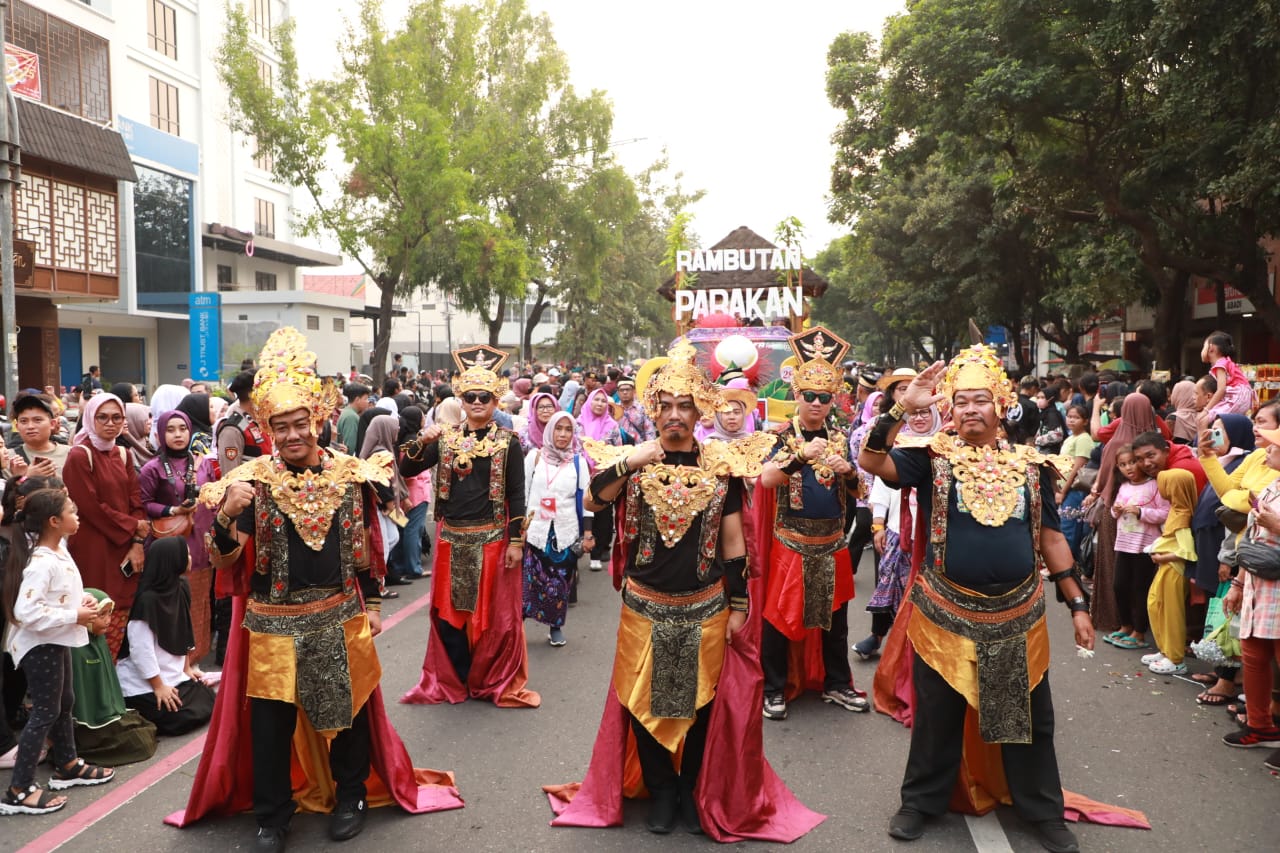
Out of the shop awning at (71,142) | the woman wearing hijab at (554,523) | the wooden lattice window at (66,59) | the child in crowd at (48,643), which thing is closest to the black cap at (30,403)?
the child in crowd at (48,643)

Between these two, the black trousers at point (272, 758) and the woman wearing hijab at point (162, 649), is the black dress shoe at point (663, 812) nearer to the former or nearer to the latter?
the black trousers at point (272, 758)

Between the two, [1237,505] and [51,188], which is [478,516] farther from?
[51,188]

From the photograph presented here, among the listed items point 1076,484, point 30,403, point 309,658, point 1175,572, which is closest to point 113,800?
point 309,658

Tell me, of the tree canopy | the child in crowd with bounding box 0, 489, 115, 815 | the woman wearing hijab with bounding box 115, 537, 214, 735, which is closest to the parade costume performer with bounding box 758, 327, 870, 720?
the woman wearing hijab with bounding box 115, 537, 214, 735

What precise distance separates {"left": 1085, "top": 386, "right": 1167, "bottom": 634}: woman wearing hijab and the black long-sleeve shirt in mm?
4568

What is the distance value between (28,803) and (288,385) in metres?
2.34

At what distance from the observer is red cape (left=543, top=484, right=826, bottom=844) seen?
14.1 ft

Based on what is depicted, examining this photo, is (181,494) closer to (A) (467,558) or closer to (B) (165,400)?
(B) (165,400)

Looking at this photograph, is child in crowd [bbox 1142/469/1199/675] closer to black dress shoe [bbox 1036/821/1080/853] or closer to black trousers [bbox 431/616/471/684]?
black dress shoe [bbox 1036/821/1080/853]

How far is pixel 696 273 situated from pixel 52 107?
14823 millimetres

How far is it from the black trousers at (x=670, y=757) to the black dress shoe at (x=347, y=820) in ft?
4.13

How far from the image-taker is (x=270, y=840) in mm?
4082

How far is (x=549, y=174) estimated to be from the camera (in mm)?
33062

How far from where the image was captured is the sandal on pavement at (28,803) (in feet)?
14.7
